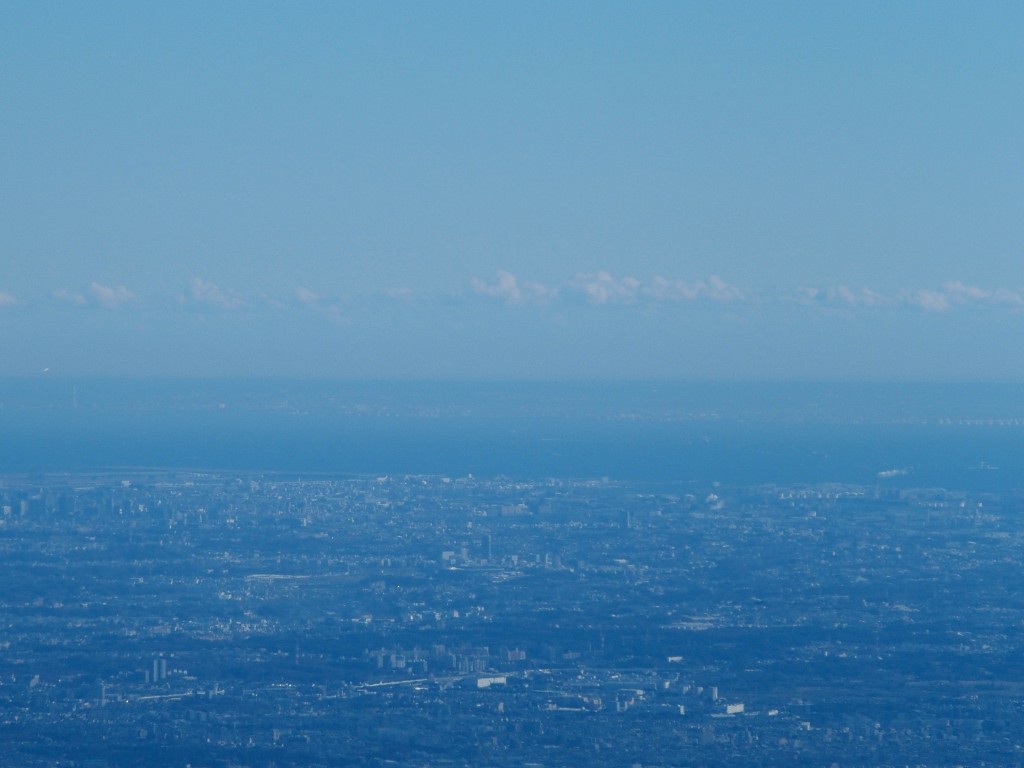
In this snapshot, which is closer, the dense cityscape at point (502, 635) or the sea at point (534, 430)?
the dense cityscape at point (502, 635)

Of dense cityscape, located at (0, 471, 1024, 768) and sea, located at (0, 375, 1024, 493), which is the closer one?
dense cityscape, located at (0, 471, 1024, 768)

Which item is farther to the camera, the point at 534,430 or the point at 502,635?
the point at 534,430

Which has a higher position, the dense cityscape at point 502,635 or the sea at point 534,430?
the sea at point 534,430

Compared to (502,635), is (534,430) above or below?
above
